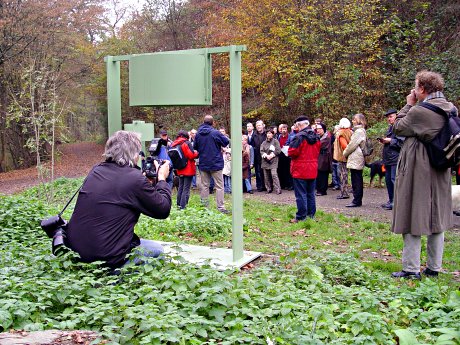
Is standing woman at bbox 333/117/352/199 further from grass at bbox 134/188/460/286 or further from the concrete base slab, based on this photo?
the concrete base slab

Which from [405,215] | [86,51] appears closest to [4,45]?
[86,51]

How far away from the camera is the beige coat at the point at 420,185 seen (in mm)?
6375

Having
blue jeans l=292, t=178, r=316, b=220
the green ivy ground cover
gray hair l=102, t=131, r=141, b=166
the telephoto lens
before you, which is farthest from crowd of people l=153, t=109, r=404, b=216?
the green ivy ground cover

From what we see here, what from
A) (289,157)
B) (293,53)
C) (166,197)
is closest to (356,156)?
(289,157)

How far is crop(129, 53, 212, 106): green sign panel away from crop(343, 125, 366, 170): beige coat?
6.46 metres

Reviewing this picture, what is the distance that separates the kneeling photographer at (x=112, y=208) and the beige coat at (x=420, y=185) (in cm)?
271

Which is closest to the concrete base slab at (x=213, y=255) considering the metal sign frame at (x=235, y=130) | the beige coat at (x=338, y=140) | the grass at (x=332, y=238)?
the metal sign frame at (x=235, y=130)

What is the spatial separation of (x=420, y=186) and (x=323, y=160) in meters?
8.60

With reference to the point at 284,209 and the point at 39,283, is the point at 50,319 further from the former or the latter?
the point at 284,209

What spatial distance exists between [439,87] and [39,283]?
187 inches

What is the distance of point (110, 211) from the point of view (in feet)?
18.1

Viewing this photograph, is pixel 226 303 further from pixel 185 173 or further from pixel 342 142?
pixel 342 142

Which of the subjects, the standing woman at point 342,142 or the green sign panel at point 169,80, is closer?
the green sign panel at point 169,80

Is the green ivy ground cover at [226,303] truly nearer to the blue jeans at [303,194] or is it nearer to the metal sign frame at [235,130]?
the metal sign frame at [235,130]
